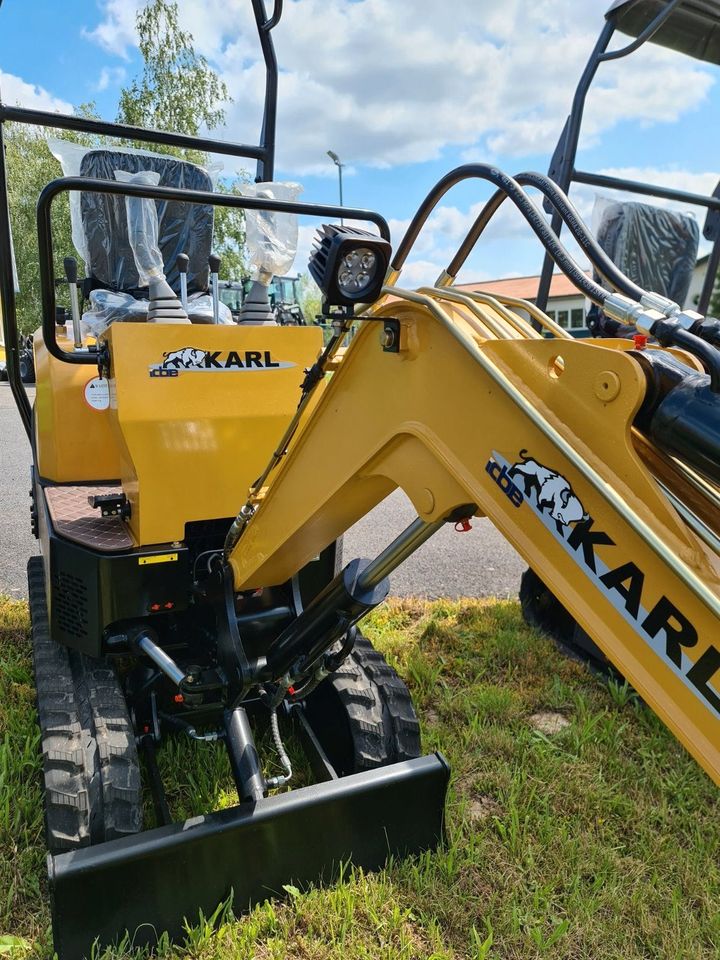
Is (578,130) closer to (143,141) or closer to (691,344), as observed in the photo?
(143,141)

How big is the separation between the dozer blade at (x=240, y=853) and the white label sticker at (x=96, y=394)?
1.46 meters

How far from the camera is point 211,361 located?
2.25 metres

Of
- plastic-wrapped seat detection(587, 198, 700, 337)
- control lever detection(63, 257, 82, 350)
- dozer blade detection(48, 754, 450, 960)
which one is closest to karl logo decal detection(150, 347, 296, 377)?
control lever detection(63, 257, 82, 350)

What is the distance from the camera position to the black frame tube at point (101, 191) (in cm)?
191

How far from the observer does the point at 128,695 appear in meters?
2.63

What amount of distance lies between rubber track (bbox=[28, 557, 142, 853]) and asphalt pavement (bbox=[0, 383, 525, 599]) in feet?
8.15

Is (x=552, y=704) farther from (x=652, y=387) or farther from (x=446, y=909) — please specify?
(x=652, y=387)

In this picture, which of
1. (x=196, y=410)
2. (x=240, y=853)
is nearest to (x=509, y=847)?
(x=240, y=853)

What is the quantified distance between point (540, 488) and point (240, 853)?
56.6 inches

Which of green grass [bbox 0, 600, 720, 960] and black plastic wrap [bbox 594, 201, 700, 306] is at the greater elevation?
black plastic wrap [bbox 594, 201, 700, 306]

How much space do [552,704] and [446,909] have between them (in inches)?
50.3

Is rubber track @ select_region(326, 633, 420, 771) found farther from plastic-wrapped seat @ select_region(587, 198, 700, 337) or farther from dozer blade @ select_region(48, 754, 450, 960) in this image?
plastic-wrapped seat @ select_region(587, 198, 700, 337)

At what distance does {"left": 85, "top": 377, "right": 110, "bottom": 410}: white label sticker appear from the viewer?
272 centimetres

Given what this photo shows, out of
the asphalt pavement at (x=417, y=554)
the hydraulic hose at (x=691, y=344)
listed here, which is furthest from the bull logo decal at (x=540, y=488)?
the asphalt pavement at (x=417, y=554)
